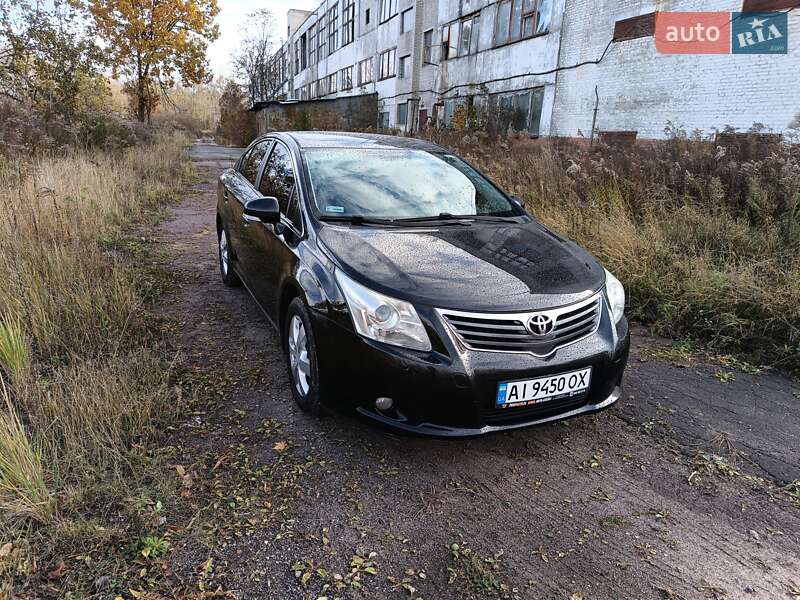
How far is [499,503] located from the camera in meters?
2.54

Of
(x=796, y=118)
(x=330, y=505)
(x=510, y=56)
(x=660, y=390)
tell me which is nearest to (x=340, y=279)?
(x=330, y=505)

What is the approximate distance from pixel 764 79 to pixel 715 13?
2.02 m

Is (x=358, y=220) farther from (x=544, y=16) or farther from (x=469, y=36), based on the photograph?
(x=469, y=36)

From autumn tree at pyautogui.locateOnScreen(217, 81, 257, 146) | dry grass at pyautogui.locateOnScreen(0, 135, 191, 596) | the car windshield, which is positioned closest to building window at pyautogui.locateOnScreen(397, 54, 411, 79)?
autumn tree at pyautogui.locateOnScreen(217, 81, 257, 146)

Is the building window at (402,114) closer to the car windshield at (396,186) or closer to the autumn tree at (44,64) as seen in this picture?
the autumn tree at (44,64)

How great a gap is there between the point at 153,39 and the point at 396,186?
24940 millimetres

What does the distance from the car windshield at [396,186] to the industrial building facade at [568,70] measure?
8.62 m

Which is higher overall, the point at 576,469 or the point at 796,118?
the point at 796,118

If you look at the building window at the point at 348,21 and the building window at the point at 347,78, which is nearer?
the building window at the point at 348,21

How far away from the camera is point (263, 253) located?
12.8 ft

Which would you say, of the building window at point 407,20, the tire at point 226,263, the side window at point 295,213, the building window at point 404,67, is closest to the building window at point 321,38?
the building window at point 407,20

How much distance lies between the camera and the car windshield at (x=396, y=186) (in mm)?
3504

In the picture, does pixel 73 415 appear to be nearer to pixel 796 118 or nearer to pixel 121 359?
pixel 121 359

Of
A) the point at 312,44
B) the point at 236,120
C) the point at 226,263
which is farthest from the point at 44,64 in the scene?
the point at 312,44
